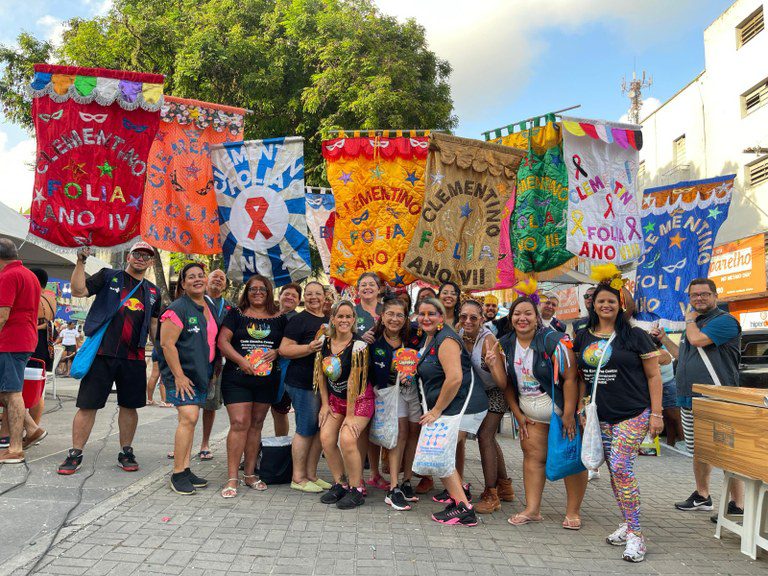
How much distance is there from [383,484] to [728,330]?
132 inches

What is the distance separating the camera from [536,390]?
4504 millimetres

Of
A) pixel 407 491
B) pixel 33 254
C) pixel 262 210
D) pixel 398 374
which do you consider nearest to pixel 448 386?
pixel 398 374

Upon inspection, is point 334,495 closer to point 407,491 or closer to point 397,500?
point 397,500

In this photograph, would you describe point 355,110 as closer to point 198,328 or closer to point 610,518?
point 198,328

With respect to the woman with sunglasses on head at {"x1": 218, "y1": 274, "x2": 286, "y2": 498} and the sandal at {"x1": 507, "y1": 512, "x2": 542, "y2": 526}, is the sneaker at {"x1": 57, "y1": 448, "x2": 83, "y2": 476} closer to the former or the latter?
the woman with sunglasses on head at {"x1": 218, "y1": 274, "x2": 286, "y2": 498}

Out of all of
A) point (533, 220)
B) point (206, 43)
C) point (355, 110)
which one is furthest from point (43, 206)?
point (206, 43)

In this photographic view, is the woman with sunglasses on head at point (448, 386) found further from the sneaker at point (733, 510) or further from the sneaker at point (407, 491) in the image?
the sneaker at point (733, 510)

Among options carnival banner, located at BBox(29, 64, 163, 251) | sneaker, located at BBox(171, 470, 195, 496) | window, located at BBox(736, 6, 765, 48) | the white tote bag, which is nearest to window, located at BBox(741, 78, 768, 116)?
window, located at BBox(736, 6, 765, 48)

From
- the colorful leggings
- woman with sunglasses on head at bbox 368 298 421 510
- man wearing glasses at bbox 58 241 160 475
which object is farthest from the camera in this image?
man wearing glasses at bbox 58 241 160 475

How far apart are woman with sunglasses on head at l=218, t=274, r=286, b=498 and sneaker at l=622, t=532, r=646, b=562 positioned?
3.03m

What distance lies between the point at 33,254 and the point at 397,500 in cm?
695

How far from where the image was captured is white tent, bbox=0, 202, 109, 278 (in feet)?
23.7

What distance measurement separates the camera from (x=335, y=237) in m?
6.25

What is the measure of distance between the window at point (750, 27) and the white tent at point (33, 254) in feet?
58.4
